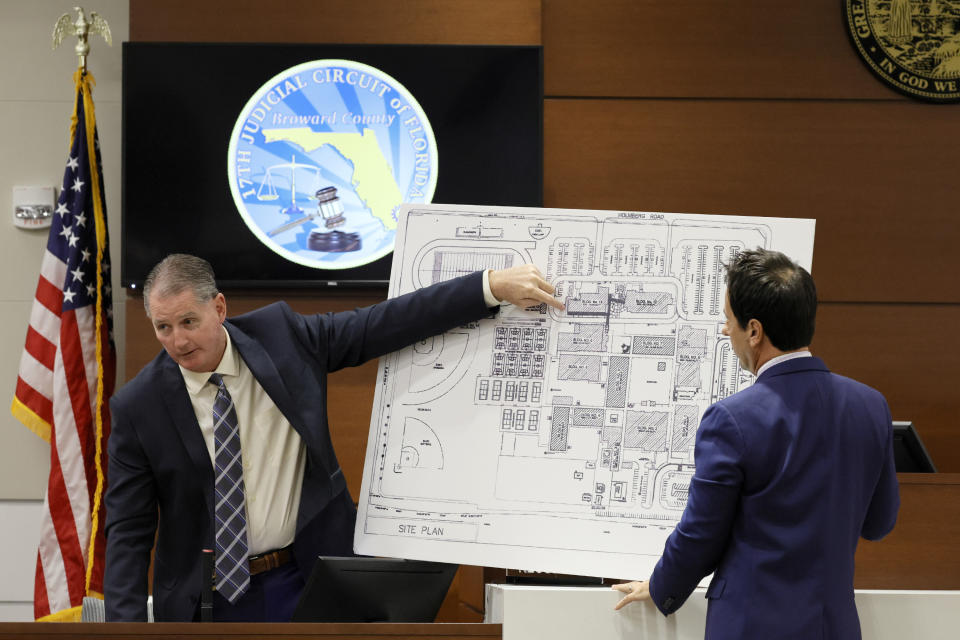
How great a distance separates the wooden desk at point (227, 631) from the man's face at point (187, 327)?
24.8 inches

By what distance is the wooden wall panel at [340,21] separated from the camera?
388cm

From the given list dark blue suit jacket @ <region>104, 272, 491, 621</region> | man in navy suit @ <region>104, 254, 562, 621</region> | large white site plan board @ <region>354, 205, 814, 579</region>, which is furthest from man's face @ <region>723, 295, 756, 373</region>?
dark blue suit jacket @ <region>104, 272, 491, 621</region>

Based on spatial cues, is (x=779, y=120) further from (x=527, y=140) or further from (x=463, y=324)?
(x=463, y=324)

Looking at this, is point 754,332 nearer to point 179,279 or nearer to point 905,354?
point 179,279

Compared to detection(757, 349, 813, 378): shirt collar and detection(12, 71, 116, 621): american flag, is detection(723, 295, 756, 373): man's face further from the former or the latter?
detection(12, 71, 116, 621): american flag

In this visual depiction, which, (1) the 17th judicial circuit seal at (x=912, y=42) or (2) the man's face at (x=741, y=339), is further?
(1) the 17th judicial circuit seal at (x=912, y=42)

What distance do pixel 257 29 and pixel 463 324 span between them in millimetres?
2174

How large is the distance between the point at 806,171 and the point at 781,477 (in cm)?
263

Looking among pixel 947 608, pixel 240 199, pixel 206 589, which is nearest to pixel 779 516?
pixel 947 608

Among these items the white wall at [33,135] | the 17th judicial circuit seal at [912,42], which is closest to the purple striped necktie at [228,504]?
the white wall at [33,135]

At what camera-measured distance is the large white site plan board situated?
216 cm

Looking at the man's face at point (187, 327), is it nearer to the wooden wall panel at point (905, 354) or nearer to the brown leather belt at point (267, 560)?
the brown leather belt at point (267, 560)

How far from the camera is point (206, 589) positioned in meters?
2.18

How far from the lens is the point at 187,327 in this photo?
2.23 meters
